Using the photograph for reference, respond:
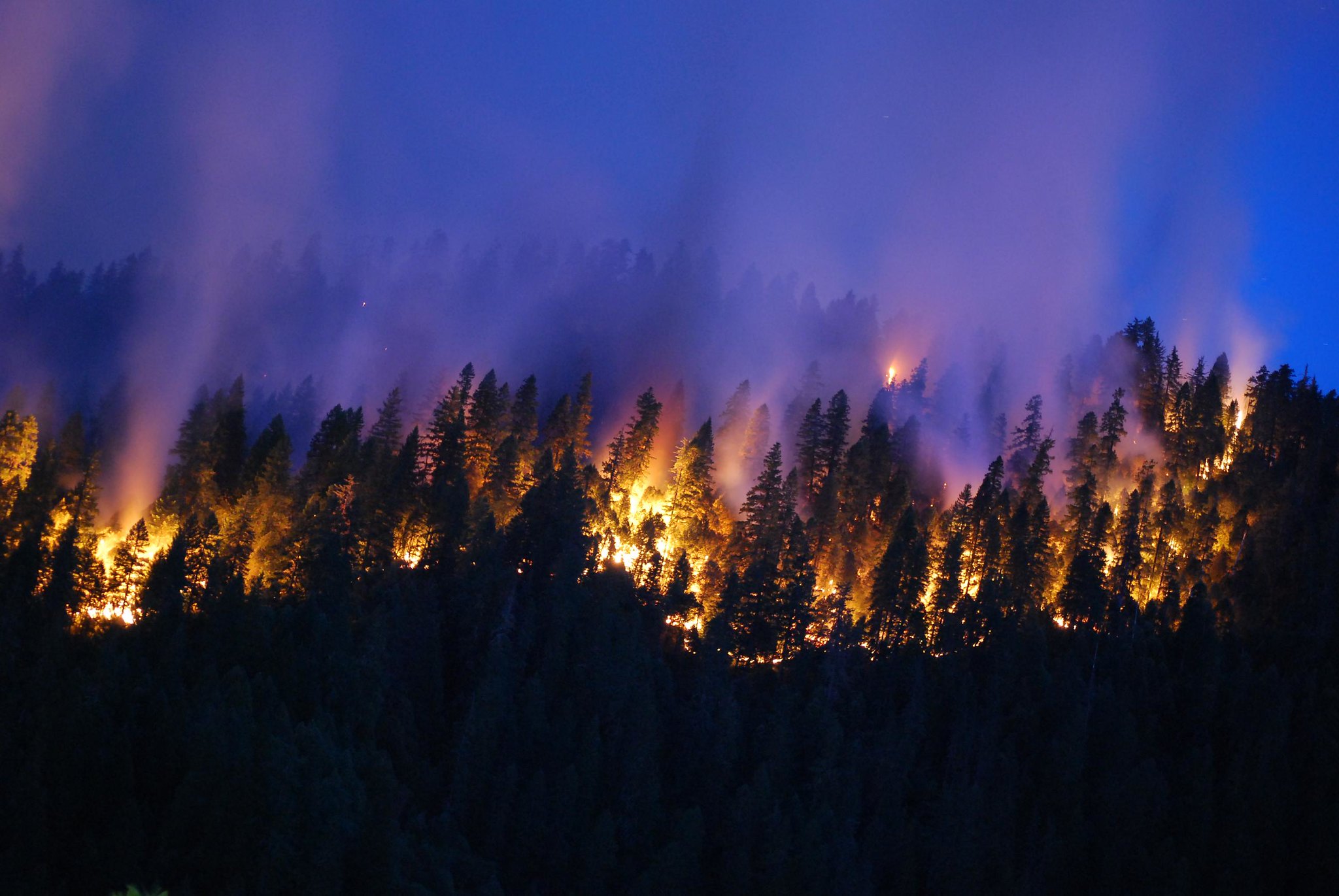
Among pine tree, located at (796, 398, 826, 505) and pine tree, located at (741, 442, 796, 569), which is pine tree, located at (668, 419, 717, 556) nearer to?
pine tree, located at (741, 442, 796, 569)

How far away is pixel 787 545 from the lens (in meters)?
75.1

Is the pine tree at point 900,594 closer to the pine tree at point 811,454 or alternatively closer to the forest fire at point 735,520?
the forest fire at point 735,520

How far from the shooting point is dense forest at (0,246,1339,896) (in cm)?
4738

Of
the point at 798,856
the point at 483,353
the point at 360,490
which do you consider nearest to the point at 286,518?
the point at 360,490

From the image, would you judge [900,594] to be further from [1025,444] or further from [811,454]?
[1025,444]

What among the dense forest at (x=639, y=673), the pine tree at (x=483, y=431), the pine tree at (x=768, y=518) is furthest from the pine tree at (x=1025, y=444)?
the pine tree at (x=483, y=431)

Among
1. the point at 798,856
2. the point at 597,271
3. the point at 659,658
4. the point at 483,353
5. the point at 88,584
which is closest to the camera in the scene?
the point at 798,856

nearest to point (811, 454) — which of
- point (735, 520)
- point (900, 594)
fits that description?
point (735, 520)

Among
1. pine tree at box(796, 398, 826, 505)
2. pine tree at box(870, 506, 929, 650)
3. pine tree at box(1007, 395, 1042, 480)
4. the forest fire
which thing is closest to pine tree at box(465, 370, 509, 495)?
the forest fire

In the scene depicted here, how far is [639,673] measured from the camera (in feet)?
204

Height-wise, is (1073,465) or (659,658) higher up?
(1073,465)

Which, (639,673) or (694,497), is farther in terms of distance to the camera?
(694,497)

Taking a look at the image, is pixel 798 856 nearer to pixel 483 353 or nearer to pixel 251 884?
pixel 251 884

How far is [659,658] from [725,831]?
14116 mm
